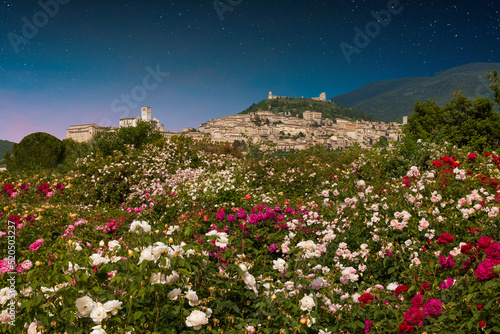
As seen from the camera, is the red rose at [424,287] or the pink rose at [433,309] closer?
the pink rose at [433,309]

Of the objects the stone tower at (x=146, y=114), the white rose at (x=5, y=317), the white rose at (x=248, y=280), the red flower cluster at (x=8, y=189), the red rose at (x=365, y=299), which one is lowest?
the red rose at (x=365, y=299)

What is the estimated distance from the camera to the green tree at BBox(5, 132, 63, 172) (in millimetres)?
30094

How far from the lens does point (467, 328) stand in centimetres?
157

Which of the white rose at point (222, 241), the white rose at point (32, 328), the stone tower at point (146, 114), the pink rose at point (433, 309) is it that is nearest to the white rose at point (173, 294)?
the white rose at point (222, 241)

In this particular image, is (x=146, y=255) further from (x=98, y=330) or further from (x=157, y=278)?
(x=98, y=330)

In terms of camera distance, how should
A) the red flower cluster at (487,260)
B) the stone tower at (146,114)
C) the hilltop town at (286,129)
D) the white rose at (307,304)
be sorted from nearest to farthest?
the red flower cluster at (487,260), the white rose at (307,304), the stone tower at (146,114), the hilltop town at (286,129)

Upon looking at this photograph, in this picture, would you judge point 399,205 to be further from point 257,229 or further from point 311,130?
point 311,130

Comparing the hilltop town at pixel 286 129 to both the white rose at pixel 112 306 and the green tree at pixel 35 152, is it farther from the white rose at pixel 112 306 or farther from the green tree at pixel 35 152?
the white rose at pixel 112 306

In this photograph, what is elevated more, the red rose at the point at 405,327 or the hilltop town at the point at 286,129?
the hilltop town at the point at 286,129

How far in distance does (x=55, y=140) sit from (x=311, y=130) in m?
76.7

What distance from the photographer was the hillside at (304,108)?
112562 millimetres

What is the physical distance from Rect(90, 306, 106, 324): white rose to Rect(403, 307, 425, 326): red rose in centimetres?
152

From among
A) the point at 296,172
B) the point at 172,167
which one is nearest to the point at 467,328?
the point at 296,172

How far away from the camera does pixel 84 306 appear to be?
1457 mm
